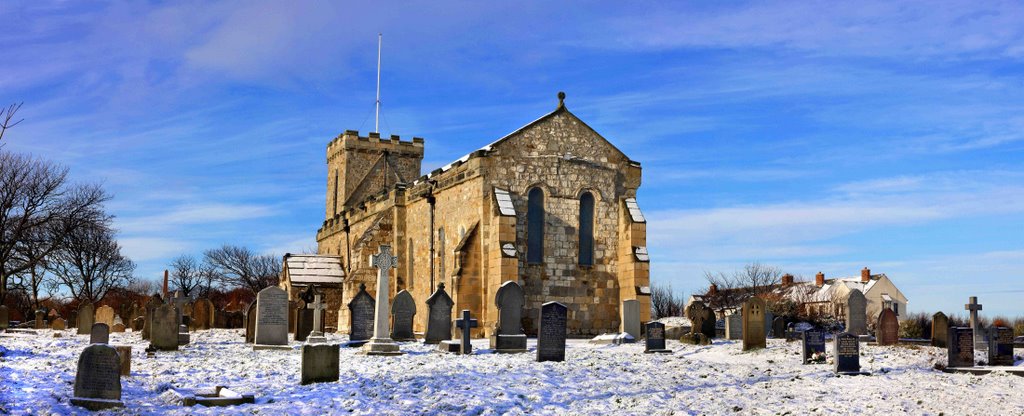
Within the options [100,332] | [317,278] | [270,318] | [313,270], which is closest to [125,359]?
[100,332]

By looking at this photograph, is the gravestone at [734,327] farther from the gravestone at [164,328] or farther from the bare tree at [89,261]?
the bare tree at [89,261]

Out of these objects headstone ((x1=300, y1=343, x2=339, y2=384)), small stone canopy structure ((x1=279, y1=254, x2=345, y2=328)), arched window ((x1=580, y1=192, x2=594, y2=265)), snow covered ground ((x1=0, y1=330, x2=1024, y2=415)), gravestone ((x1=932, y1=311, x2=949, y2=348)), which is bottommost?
snow covered ground ((x1=0, y1=330, x2=1024, y2=415))

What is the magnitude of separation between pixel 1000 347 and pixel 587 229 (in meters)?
12.7

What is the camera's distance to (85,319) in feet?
93.6

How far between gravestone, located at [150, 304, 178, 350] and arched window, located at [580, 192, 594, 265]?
40.1ft

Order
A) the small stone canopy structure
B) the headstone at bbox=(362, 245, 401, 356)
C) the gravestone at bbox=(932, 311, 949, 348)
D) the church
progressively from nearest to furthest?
the headstone at bbox=(362, 245, 401, 356) < the gravestone at bbox=(932, 311, 949, 348) < the church < the small stone canopy structure

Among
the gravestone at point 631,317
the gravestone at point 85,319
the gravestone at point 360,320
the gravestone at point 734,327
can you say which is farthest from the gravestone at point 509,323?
the gravestone at point 85,319

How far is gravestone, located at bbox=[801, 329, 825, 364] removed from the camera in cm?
1745

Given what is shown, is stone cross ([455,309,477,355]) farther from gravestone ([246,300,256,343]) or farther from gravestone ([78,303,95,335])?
gravestone ([78,303,95,335])

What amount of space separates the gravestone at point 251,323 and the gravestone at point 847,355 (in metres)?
14.1

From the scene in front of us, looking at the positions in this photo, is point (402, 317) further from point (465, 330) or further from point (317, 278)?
point (317, 278)

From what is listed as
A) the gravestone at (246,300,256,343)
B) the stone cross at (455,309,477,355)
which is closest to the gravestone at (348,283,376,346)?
the gravestone at (246,300,256,343)

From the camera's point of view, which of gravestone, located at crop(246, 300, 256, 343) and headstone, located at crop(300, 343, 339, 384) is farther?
gravestone, located at crop(246, 300, 256, 343)

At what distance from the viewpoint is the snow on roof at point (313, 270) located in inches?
1364
